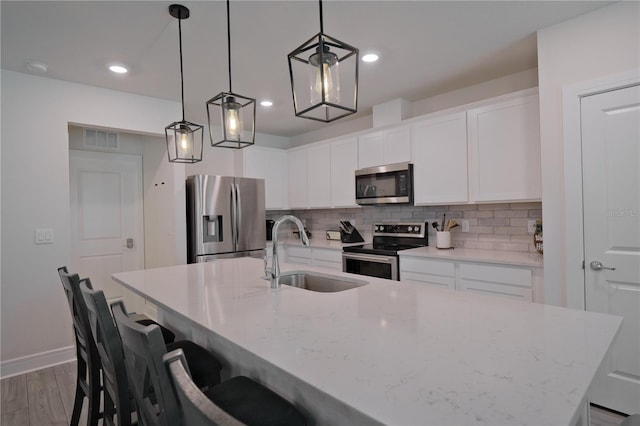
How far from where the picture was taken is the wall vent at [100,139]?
397cm

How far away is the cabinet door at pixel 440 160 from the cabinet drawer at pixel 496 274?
657mm

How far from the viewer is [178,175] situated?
12.6 feet

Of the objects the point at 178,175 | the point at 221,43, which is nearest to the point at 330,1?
the point at 221,43

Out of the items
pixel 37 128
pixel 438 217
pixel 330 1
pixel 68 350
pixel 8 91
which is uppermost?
pixel 330 1

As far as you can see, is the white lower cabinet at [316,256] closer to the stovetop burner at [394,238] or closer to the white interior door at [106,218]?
the stovetop burner at [394,238]

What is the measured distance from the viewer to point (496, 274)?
274 centimetres

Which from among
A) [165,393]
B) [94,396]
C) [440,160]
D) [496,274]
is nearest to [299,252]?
[440,160]

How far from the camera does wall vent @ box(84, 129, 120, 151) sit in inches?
Answer: 156

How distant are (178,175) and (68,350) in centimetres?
196

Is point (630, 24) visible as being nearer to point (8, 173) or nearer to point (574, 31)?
point (574, 31)

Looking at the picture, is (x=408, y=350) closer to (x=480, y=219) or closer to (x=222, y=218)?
(x=480, y=219)

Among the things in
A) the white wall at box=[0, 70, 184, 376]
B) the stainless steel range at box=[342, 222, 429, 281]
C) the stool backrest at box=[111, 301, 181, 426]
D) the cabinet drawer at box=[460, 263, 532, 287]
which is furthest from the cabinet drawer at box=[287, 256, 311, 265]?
the stool backrest at box=[111, 301, 181, 426]

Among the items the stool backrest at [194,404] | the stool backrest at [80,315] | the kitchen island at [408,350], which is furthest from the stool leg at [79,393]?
the stool backrest at [194,404]

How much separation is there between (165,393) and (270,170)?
4.35m
